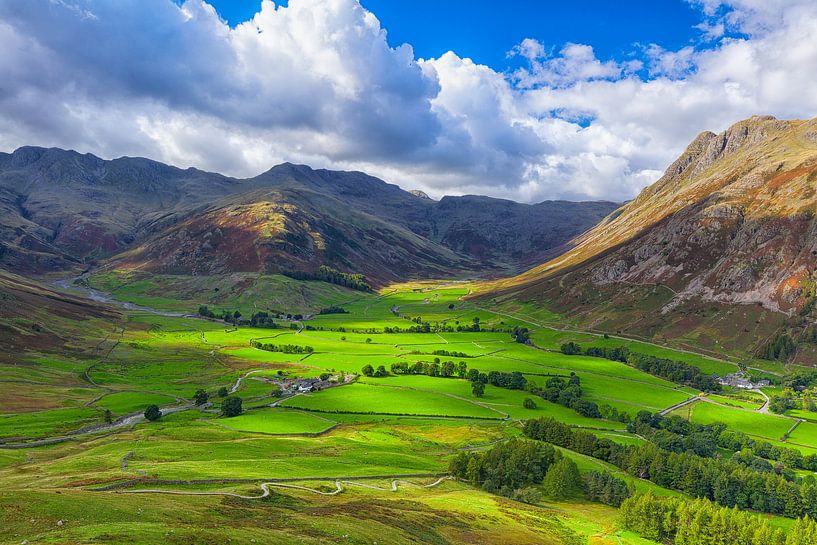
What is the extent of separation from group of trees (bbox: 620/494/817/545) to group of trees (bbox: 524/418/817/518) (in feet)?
61.6

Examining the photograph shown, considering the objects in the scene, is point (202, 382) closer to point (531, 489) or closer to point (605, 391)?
point (531, 489)

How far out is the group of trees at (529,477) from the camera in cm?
10419

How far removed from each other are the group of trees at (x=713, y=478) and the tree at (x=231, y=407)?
9703 cm

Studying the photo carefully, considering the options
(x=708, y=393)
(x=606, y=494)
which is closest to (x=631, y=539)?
(x=606, y=494)

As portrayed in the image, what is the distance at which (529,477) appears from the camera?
4338 inches

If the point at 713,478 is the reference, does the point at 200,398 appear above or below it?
above

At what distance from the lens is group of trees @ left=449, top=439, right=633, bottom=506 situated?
104m

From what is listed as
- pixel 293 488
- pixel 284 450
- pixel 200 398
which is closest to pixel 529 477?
pixel 284 450

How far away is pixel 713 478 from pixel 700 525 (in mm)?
31473

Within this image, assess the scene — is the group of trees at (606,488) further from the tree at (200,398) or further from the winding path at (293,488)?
the tree at (200,398)

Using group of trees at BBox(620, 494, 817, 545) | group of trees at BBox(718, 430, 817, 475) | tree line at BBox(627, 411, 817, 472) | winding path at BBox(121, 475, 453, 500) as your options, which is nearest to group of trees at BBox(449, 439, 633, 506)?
winding path at BBox(121, 475, 453, 500)

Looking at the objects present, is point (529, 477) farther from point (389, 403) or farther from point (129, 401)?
point (129, 401)

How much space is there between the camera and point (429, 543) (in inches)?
2453

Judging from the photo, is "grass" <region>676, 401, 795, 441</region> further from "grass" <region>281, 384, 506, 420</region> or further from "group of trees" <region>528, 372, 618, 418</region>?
"grass" <region>281, 384, 506, 420</region>
